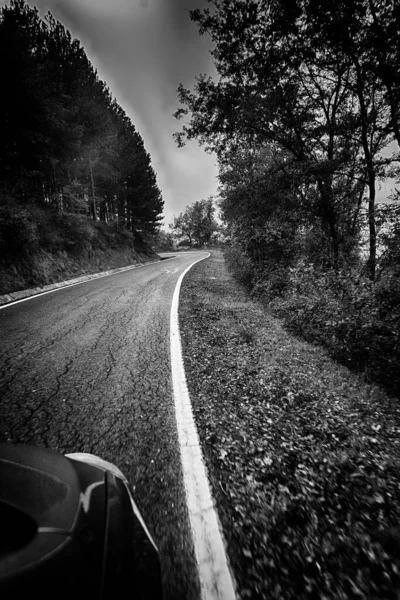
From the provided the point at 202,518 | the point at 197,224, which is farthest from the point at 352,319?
the point at 197,224

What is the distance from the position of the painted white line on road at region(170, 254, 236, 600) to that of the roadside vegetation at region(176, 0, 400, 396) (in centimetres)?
303

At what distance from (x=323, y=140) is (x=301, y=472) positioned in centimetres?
992

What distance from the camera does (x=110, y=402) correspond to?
2717 millimetres

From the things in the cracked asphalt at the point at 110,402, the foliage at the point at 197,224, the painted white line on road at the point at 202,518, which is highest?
the foliage at the point at 197,224

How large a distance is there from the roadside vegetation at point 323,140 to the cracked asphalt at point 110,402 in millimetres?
3361

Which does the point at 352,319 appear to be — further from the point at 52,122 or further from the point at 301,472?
the point at 52,122

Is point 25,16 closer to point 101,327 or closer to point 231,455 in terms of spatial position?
point 101,327

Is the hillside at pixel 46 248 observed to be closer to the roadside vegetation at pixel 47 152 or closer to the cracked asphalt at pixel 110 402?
the roadside vegetation at pixel 47 152

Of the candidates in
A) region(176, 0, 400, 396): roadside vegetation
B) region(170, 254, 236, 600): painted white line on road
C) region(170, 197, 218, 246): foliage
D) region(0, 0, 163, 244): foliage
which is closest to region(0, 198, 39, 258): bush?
region(0, 0, 163, 244): foliage

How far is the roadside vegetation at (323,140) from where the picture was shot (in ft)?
16.5

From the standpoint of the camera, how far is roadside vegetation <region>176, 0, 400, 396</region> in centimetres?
504

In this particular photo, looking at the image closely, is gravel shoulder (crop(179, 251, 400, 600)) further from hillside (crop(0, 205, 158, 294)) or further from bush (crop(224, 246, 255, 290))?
hillside (crop(0, 205, 158, 294))

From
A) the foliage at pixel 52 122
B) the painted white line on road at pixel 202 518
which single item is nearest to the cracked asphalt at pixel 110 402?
the painted white line on road at pixel 202 518

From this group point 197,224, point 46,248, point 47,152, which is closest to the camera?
point 46,248
